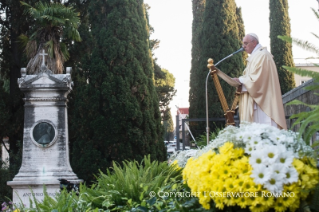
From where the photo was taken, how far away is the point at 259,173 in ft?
8.79

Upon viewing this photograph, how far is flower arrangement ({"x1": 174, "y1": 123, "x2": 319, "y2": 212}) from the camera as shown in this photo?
104 inches

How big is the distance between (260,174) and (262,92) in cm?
232

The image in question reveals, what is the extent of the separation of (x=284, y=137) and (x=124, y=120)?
1123 cm

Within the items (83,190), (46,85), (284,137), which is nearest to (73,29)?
(46,85)

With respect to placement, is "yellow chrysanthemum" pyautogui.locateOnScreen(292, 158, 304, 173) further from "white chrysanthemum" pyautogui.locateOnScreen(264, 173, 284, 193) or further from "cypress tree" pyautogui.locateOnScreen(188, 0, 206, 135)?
"cypress tree" pyautogui.locateOnScreen(188, 0, 206, 135)

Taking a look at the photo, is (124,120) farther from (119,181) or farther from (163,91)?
(163,91)

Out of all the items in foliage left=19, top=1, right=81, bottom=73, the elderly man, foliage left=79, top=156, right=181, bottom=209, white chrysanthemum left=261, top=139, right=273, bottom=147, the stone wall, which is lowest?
foliage left=79, top=156, right=181, bottom=209

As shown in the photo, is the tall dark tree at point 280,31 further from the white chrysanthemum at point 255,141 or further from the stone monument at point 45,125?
the white chrysanthemum at point 255,141

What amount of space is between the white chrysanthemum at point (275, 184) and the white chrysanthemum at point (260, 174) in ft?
0.09

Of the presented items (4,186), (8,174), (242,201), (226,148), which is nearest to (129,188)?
(226,148)

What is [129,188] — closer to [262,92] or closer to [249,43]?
[262,92]

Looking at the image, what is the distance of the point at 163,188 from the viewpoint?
3.94 meters

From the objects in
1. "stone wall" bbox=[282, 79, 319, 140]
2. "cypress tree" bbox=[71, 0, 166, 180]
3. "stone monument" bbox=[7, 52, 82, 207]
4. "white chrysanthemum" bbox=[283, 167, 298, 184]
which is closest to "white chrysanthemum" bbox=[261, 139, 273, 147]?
"white chrysanthemum" bbox=[283, 167, 298, 184]

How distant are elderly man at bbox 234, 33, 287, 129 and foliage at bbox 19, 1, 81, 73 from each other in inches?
371
